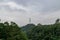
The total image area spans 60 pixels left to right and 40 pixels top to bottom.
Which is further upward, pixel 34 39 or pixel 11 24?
pixel 11 24

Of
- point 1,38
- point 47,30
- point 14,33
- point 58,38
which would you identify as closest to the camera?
point 1,38

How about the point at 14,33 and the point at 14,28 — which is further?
the point at 14,28

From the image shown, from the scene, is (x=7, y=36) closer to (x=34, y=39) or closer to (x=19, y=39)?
(x=19, y=39)

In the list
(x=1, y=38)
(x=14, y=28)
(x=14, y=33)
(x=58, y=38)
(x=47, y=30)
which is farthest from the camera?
(x=47, y=30)

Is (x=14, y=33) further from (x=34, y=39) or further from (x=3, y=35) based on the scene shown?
(x=34, y=39)

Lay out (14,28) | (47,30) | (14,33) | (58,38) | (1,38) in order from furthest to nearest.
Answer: (47,30)
(58,38)
(14,28)
(14,33)
(1,38)

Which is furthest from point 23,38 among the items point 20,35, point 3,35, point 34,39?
point 34,39

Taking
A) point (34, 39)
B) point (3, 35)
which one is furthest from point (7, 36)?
point (34, 39)

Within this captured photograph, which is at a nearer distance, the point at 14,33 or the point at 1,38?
the point at 1,38

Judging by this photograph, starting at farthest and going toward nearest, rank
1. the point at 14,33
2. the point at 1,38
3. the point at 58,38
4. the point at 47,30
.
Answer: the point at 47,30 → the point at 58,38 → the point at 14,33 → the point at 1,38
